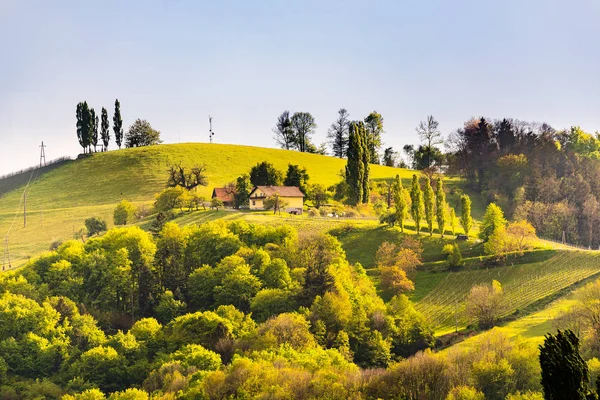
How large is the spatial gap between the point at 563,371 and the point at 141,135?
15635cm

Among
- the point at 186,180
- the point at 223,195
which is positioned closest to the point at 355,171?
the point at 223,195

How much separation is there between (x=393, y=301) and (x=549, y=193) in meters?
63.8

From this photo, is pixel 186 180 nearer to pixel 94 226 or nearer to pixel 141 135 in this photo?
pixel 94 226

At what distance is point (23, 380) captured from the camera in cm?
6169

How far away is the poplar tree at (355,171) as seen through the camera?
11369cm

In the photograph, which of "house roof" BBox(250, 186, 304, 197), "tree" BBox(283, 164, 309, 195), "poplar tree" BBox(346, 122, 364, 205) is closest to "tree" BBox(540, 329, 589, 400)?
"house roof" BBox(250, 186, 304, 197)

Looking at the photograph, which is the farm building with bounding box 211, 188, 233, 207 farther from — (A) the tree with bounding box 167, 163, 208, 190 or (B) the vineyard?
(B) the vineyard

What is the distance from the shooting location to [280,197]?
110 m

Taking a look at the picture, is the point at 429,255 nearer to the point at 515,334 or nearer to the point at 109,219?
the point at 515,334

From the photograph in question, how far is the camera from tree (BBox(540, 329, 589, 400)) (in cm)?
3428

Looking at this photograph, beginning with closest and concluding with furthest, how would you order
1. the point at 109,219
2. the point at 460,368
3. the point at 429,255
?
1. the point at 460,368
2. the point at 429,255
3. the point at 109,219

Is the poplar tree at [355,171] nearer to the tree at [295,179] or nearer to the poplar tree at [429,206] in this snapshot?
the tree at [295,179]

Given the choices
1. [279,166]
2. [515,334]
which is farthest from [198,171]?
[515,334]

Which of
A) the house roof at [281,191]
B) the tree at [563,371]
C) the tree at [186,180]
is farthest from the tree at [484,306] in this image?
the tree at [186,180]
